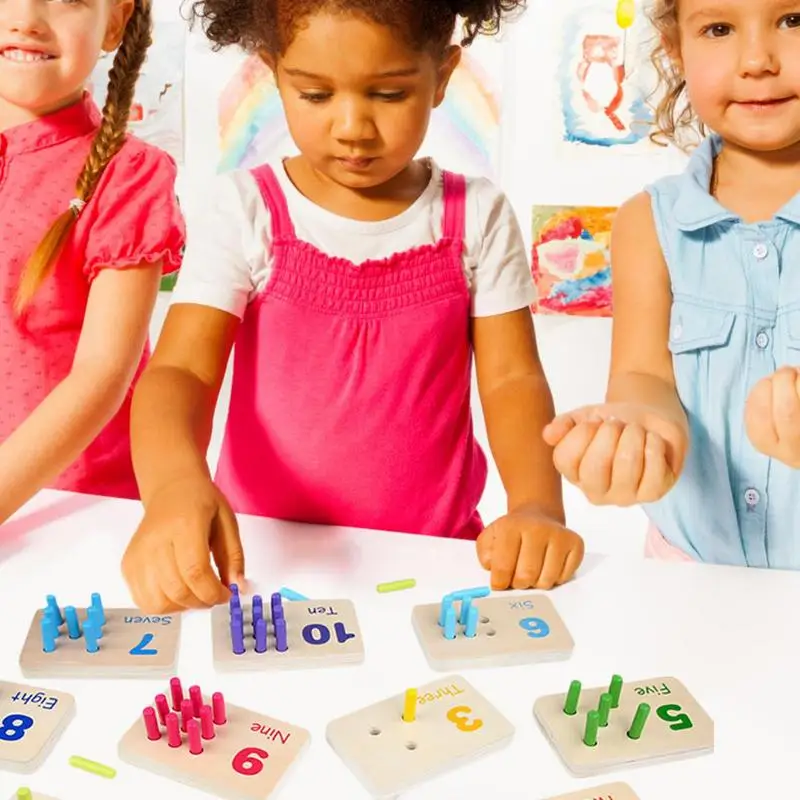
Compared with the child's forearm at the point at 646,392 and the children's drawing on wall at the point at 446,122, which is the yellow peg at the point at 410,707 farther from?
the children's drawing on wall at the point at 446,122

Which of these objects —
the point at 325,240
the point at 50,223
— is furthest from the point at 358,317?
the point at 50,223

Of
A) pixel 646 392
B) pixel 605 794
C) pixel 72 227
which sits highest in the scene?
pixel 72 227

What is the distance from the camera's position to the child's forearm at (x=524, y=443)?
2.17 feet

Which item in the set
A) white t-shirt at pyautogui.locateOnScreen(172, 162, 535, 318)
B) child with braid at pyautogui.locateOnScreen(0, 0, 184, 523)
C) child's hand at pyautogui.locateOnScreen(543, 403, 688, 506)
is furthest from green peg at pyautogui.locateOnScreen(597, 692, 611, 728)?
child with braid at pyautogui.locateOnScreen(0, 0, 184, 523)

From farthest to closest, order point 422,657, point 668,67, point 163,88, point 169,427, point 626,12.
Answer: point 163,88 → point 626,12 → point 668,67 → point 169,427 → point 422,657

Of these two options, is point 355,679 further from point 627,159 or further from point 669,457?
point 627,159

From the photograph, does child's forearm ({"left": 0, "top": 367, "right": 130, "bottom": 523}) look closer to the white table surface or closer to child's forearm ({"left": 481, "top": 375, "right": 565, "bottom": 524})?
the white table surface

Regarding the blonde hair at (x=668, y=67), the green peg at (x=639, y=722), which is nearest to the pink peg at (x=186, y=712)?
the green peg at (x=639, y=722)

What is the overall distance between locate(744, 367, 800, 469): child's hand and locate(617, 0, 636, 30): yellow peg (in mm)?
730

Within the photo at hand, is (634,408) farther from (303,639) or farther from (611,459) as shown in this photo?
(303,639)

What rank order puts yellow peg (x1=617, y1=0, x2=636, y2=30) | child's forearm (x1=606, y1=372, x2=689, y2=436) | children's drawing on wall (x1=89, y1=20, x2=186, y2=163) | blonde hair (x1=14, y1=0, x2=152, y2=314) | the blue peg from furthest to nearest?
children's drawing on wall (x1=89, y1=20, x2=186, y2=163) → yellow peg (x1=617, y1=0, x2=636, y2=30) → blonde hair (x1=14, y1=0, x2=152, y2=314) → child's forearm (x1=606, y1=372, x2=689, y2=436) → the blue peg

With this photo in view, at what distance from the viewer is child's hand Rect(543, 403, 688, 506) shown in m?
0.50

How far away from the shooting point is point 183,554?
1.68 ft

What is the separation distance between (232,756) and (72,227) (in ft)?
1.62
